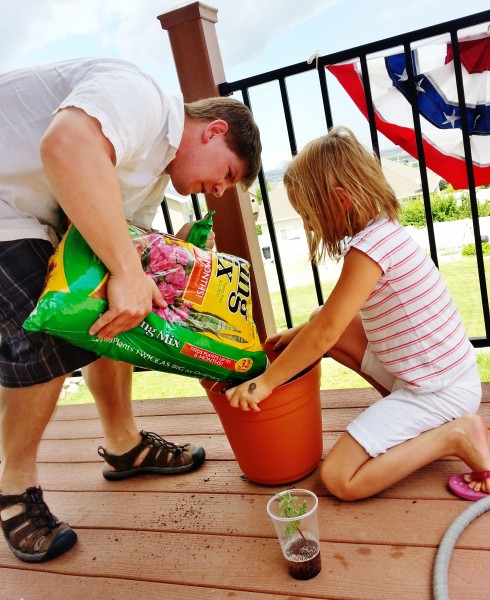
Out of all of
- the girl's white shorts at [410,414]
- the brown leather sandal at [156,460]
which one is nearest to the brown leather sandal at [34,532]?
the brown leather sandal at [156,460]

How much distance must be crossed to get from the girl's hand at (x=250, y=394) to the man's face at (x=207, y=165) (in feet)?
1.82

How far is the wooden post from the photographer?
5.88ft

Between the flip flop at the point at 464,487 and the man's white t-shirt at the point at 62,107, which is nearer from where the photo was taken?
the man's white t-shirt at the point at 62,107

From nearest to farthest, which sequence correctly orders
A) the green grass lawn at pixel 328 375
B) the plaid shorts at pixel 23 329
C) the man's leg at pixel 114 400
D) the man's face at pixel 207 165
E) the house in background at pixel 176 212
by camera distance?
the plaid shorts at pixel 23 329
the man's face at pixel 207 165
the man's leg at pixel 114 400
the house in background at pixel 176 212
the green grass lawn at pixel 328 375

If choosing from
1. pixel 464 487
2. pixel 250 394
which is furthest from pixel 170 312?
pixel 464 487

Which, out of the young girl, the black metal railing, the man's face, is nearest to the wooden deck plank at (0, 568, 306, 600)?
the young girl

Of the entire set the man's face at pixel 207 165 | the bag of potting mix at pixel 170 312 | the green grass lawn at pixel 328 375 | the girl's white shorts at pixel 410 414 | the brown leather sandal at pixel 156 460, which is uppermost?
the man's face at pixel 207 165

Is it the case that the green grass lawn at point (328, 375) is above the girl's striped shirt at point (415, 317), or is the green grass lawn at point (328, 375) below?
below

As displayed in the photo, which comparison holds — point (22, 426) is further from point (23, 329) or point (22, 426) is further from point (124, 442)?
point (124, 442)

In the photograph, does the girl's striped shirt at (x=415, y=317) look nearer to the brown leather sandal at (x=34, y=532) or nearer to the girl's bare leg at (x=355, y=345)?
the girl's bare leg at (x=355, y=345)

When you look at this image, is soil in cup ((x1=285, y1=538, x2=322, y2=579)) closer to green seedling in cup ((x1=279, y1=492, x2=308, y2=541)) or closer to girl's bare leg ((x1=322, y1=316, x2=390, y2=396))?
green seedling in cup ((x1=279, y1=492, x2=308, y2=541))

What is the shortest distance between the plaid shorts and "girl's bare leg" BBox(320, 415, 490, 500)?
28.4 inches

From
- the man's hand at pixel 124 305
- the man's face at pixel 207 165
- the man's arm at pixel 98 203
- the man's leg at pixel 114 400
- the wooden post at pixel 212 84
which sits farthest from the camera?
the wooden post at pixel 212 84

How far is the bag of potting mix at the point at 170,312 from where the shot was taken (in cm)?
113
